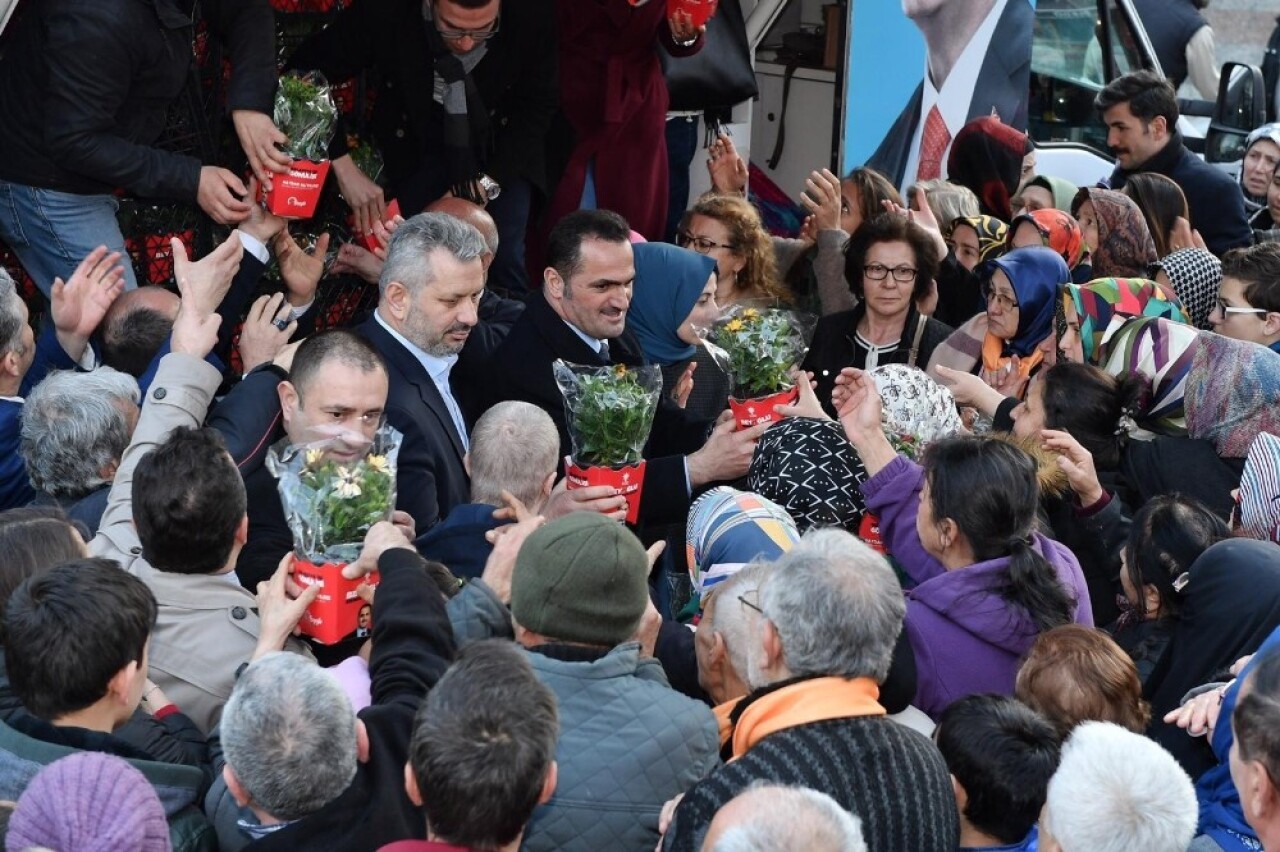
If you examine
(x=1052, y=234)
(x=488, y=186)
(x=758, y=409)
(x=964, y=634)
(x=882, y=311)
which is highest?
(x=488, y=186)

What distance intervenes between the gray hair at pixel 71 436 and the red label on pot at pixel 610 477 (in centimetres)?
123

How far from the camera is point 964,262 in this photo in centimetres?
693

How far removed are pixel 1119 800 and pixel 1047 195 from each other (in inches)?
220

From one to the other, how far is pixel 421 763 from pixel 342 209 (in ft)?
12.4

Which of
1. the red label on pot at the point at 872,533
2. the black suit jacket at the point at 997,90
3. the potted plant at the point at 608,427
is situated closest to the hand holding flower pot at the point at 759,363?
the potted plant at the point at 608,427

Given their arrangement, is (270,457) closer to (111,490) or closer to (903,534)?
(111,490)

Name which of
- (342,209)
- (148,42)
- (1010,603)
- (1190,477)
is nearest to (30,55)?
(148,42)

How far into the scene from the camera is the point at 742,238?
621 cm

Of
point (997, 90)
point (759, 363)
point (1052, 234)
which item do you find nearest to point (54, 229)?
point (759, 363)

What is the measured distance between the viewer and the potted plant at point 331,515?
3447 millimetres

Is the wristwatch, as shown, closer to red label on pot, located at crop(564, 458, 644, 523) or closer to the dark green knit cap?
red label on pot, located at crop(564, 458, 644, 523)

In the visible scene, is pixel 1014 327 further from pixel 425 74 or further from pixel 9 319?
pixel 9 319

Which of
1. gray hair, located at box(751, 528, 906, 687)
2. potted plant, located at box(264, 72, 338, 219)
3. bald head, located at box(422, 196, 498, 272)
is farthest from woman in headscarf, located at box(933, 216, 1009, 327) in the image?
gray hair, located at box(751, 528, 906, 687)

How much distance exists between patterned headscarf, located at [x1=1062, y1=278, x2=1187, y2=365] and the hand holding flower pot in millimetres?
1404
